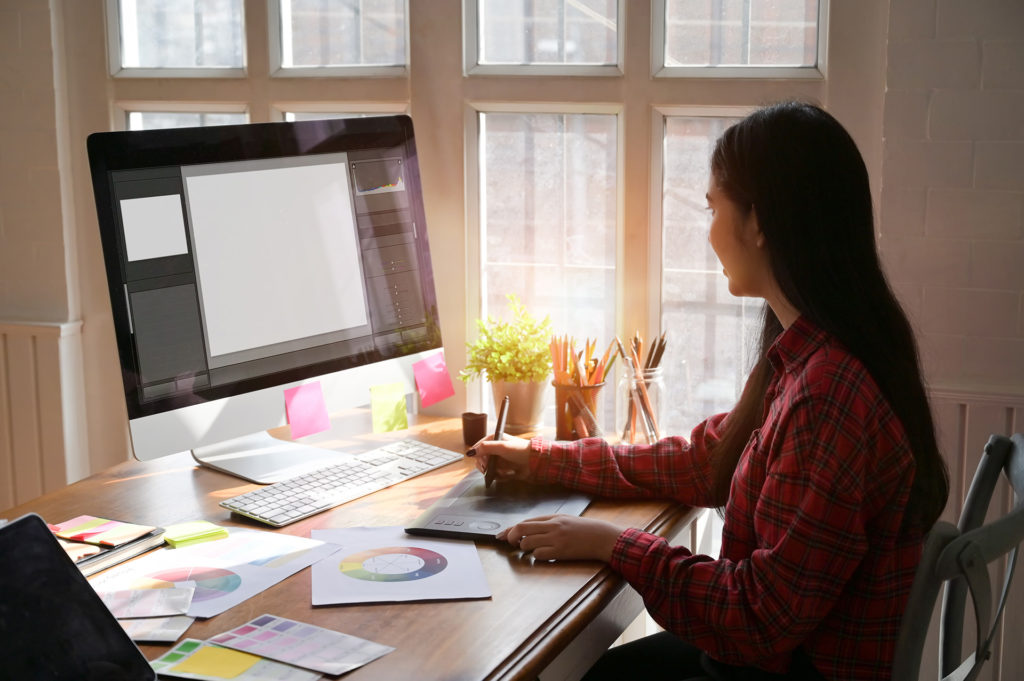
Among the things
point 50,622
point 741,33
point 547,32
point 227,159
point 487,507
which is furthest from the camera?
point 547,32

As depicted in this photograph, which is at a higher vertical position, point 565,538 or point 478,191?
point 478,191

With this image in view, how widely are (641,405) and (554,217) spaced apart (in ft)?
1.61

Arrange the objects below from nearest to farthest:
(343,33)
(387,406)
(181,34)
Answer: (387,406), (343,33), (181,34)

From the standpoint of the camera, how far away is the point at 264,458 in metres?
1.78

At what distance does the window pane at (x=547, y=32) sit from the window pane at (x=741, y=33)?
5.2 inches

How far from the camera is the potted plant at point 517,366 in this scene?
1972 millimetres

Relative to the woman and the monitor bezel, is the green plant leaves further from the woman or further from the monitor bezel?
the woman

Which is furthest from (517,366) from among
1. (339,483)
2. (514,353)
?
(339,483)

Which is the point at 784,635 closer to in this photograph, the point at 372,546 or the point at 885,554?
the point at 885,554

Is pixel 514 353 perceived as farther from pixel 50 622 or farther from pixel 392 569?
pixel 50 622

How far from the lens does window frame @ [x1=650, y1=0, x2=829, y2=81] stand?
1940 millimetres

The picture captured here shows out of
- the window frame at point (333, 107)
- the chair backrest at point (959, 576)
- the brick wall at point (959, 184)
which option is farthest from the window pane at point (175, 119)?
the chair backrest at point (959, 576)

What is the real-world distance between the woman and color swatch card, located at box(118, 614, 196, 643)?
43cm

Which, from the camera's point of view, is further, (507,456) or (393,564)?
(507,456)
